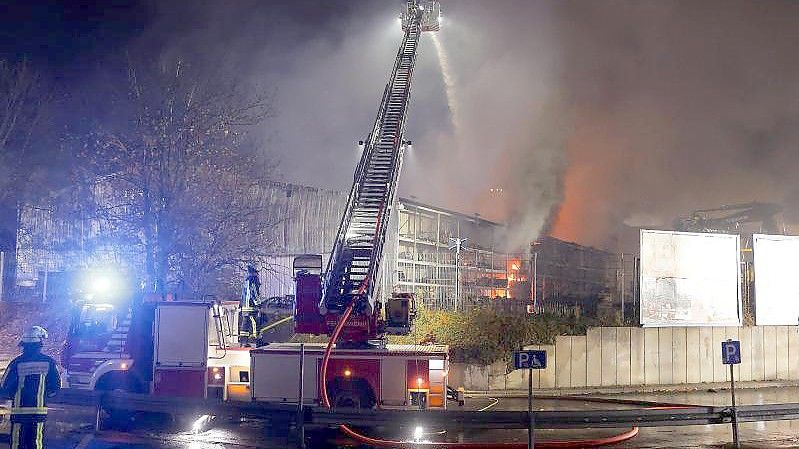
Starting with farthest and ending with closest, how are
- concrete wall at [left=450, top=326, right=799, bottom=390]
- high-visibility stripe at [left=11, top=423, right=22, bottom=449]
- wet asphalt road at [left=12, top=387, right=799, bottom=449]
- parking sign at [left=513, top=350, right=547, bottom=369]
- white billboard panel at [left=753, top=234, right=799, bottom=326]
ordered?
white billboard panel at [left=753, top=234, right=799, bottom=326], concrete wall at [left=450, top=326, right=799, bottom=390], wet asphalt road at [left=12, top=387, right=799, bottom=449], parking sign at [left=513, top=350, right=547, bottom=369], high-visibility stripe at [left=11, top=423, right=22, bottom=449]

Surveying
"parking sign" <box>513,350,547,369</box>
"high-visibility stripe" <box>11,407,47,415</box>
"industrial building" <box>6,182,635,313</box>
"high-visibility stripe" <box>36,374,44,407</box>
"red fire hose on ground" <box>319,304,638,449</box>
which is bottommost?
"red fire hose on ground" <box>319,304,638,449</box>

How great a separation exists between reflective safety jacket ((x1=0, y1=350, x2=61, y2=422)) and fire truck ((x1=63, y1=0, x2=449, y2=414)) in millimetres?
5712

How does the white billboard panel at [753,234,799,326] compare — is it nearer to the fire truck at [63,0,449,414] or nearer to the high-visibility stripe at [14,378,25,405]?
the fire truck at [63,0,449,414]

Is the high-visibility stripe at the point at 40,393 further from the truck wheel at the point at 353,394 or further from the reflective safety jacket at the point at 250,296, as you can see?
the reflective safety jacket at the point at 250,296

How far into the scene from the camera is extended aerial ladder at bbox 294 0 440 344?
51.6 feet

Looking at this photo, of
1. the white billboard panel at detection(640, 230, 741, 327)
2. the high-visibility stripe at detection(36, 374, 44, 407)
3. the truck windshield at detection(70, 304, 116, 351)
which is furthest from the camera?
the white billboard panel at detection(640, 230, 741, 327)

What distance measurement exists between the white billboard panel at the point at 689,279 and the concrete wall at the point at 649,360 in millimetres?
452

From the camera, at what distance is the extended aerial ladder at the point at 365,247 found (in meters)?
15.7

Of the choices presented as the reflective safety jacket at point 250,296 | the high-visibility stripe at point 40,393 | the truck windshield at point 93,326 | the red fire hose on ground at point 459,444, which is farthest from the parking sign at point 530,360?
the truck windshield at point 93,326

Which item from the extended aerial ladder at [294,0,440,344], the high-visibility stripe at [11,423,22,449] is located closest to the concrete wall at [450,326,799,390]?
the extended aerial ladder at [294,0,440,344]

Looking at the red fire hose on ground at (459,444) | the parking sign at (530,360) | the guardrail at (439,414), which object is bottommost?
the red fire hose on ground at (459,444)

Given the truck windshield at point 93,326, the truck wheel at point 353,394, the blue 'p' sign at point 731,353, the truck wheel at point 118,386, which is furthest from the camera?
the truck windshield at point 93,326

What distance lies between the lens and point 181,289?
22141 millimetres

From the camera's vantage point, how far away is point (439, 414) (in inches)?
464
